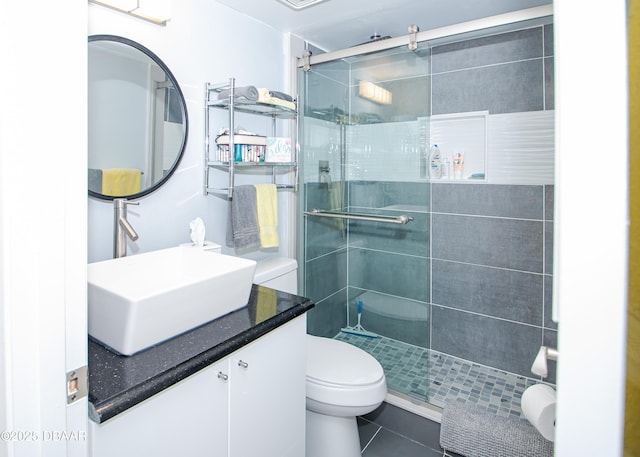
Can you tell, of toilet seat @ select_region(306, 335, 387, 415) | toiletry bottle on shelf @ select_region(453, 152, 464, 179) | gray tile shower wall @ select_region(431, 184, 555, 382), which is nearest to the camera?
toilet seat @ select_region(306, 335, 387, 415)

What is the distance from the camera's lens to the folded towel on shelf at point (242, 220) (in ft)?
6.27

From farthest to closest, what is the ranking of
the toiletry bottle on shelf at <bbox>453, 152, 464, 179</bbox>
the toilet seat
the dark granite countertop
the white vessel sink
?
the toiletry bottle on shelf at <bbox>453, 152, 464, 179</bbox>, the toilet seat, the white vessel sink, the dark granite countertop

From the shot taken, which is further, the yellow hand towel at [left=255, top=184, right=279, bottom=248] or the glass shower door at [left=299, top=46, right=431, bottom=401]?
the glass shower door at [left=299, top=46, right=431, bottom=401]

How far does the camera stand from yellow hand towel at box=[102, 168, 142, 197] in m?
1.50

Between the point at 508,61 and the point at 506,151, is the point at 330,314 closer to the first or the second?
the point at 506,151

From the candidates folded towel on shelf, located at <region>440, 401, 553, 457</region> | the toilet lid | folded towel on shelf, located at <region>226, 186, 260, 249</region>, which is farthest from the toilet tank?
folded towel on shelf, located at <region>440, 401, 553, 457</region>

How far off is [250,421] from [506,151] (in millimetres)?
2145

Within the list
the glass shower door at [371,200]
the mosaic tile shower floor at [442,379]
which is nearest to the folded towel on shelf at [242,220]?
the glass shower door at [371,200]

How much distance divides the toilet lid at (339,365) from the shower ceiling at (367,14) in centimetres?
174

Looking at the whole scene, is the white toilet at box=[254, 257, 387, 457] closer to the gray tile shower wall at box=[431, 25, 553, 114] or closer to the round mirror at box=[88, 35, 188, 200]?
the round mirror at box=[88, 35, 188, 200]

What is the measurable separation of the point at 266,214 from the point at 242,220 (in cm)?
16

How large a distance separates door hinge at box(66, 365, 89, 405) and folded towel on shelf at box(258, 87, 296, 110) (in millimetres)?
1454

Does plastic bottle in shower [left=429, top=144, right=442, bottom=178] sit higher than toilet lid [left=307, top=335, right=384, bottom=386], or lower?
higher

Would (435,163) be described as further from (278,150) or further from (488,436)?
(488,436)
